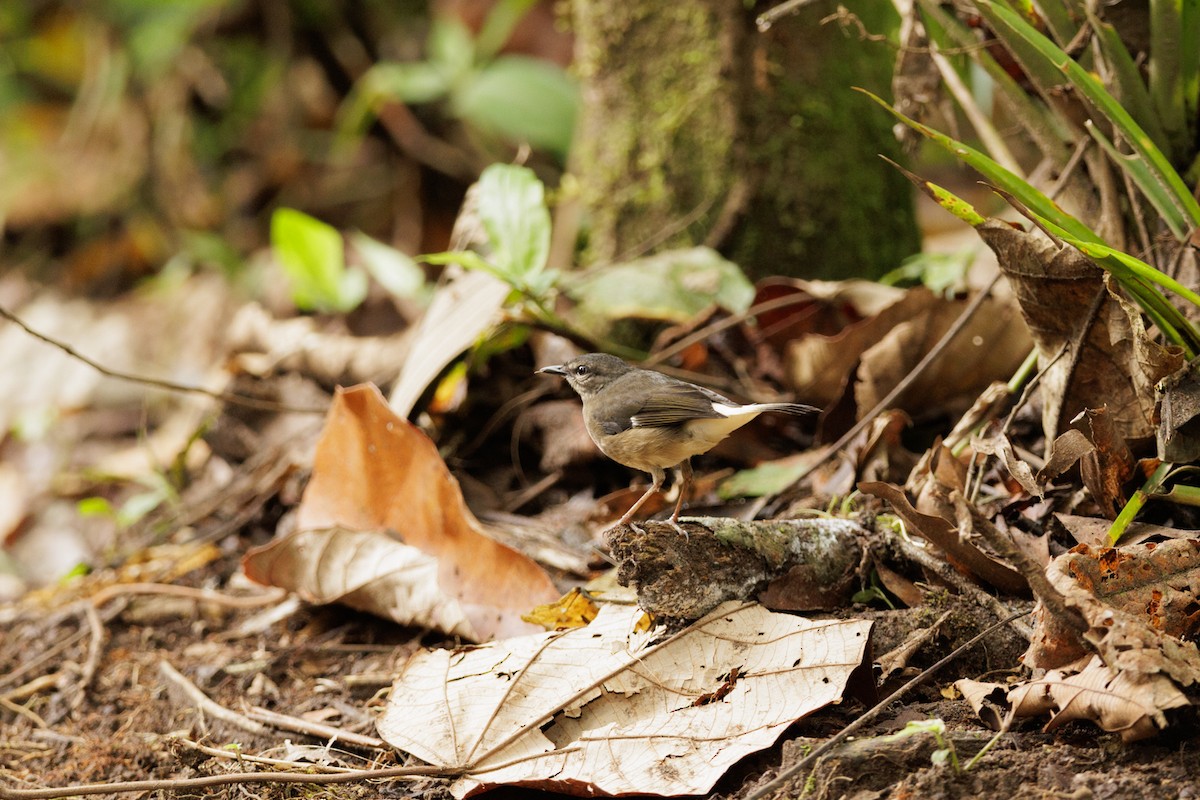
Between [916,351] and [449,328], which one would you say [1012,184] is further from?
[449,328]

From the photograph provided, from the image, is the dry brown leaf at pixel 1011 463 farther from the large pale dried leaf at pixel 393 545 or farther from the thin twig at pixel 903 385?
the large pale dried leaf at pixel 393 545

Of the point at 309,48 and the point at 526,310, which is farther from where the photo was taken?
the point at 309,48

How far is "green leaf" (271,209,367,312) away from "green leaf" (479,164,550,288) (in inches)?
61.4

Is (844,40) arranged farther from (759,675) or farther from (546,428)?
(759,675)

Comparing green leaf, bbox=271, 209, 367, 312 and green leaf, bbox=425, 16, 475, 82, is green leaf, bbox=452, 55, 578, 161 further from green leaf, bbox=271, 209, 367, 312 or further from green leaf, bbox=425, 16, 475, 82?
green leaf, bbox=271, 209, 367, 312

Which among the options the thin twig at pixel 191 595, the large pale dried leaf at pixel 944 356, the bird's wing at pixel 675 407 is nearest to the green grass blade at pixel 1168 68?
the large pale dried leaf at pixel 944 356

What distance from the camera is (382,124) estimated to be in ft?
27.9

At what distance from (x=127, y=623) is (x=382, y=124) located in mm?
5602

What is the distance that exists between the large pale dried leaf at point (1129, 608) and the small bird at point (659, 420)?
857 millimetres

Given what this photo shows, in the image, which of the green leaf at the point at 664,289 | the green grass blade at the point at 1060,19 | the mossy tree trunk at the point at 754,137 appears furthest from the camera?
the mossy tree trunk at the point at 754,137

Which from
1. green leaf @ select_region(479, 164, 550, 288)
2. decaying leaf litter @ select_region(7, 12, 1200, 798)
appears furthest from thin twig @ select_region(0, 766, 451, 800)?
green leaf @ select_region(479, 164, 550, 288)

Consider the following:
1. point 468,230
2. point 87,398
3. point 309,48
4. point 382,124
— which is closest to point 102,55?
point 309,48

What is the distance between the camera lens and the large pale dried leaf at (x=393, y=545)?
9.93ft

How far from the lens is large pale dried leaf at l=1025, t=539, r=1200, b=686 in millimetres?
1957
